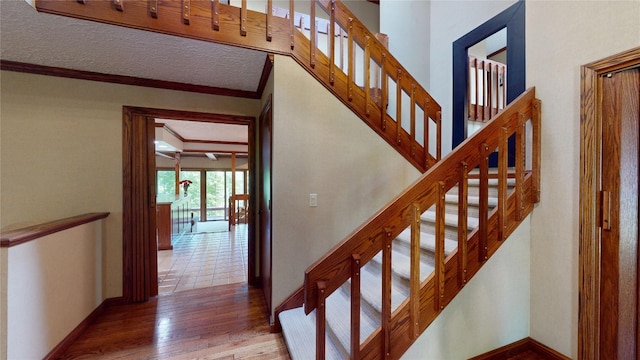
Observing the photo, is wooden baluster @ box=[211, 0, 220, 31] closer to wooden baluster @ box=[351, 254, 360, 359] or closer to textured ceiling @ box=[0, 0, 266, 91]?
textured ceiling @ box=[0, 0, 266, 91]

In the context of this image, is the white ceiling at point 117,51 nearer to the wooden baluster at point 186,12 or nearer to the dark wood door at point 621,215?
the wooden baluster at point 186,12

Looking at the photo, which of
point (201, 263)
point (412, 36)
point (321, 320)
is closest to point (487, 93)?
point (412, 36)

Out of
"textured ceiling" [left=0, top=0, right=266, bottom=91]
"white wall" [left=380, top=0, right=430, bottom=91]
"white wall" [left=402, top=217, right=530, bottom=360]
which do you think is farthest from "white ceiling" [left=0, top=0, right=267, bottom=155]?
"white wall" [left=402, top=217, right=530, bottom=360]

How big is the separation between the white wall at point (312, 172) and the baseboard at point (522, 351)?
1324 millimetres

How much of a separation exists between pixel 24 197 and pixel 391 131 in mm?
3582

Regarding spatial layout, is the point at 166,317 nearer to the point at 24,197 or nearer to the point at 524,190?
the point at 24,197

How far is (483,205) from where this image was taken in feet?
5.00

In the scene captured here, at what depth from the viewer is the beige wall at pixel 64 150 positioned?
2213mm

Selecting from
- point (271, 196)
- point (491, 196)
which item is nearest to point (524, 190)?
point (491, 196)

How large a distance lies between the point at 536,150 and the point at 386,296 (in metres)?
1.57

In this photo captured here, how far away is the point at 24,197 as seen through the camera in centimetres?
224

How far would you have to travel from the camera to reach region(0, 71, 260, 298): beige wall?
87.1 inches

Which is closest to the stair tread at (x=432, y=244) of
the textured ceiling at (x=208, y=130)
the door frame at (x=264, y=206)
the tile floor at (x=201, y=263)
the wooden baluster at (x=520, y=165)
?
the wooden baluster at (x=520, y=165)

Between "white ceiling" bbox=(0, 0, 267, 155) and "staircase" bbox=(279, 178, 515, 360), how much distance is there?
2.08 metres
